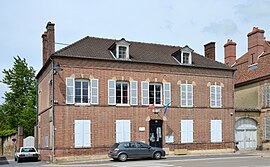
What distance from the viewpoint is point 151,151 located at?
27.8 meters

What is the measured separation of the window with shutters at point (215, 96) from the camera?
113 feet

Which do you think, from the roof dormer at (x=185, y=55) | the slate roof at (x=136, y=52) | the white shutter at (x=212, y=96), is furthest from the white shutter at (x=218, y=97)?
the roof dormer at (x=185, y=55)

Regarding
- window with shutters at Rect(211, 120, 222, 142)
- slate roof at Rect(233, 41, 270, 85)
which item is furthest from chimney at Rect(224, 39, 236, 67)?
window with shutters at Rect(211, 120, 222, 142)

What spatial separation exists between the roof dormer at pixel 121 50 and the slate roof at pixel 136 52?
1.39 feet

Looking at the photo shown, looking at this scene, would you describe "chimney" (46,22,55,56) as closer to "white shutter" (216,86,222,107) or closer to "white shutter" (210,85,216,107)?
"white shutter" (210,85,216,107)

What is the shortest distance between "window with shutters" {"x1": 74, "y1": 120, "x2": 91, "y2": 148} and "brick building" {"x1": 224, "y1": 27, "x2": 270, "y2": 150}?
1416 cm

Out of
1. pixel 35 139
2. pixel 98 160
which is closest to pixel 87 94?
pixel 98 160

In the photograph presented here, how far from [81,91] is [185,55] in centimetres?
952

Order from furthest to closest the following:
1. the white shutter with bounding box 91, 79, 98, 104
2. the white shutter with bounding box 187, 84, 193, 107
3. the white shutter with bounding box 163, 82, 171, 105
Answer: the white shutter with bounding box 187, 84, 193, 107 < the white shutter with bounding box 163, 82, 171, 105 < the white shutter with bounding box 91, 79, 98, 104

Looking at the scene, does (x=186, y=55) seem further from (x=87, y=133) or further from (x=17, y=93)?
(x=17, y=93)

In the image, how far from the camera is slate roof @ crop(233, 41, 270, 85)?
3816 centimetres

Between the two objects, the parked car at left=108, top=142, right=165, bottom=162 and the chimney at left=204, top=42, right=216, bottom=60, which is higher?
the chimney at left=204, top=42, right=216, bottom=60

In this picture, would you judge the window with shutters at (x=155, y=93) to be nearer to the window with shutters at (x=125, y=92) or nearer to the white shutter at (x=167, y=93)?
the white shutter at (x=167, y=93)

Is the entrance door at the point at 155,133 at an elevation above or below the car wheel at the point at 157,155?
above
